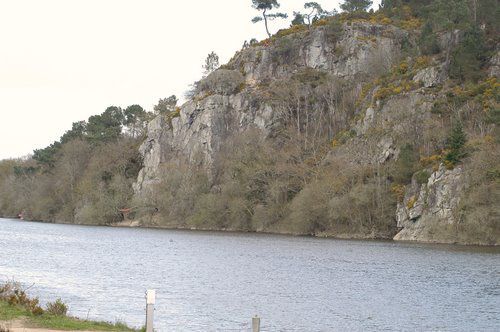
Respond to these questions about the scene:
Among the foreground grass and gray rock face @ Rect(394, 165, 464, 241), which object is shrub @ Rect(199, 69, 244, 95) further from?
the foreground grass

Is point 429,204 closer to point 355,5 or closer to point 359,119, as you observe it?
point 359,119

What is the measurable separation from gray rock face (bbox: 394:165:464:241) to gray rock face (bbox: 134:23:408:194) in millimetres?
50648

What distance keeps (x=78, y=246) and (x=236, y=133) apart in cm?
6921

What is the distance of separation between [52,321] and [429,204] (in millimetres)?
79881

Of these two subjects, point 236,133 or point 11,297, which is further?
point 236,133

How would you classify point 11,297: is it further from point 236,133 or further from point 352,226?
point 236,133

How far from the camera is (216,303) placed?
42.4 meters

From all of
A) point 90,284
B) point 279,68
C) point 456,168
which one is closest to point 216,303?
point 90,284

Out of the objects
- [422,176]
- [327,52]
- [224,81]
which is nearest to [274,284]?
[422,176]

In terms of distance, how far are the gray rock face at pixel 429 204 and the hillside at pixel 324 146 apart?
0.21m

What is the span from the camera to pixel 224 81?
525 feet

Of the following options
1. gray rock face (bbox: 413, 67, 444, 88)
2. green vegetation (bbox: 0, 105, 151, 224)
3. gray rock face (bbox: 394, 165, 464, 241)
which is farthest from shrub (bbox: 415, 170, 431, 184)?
green vegetation (bbox: 0, 105, 151, 224)

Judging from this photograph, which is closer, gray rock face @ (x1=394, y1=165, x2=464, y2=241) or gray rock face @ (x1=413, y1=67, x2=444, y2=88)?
gray rock face @ (x1=394, y1=165, x2=464, y2=241)

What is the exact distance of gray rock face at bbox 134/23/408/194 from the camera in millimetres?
152875
